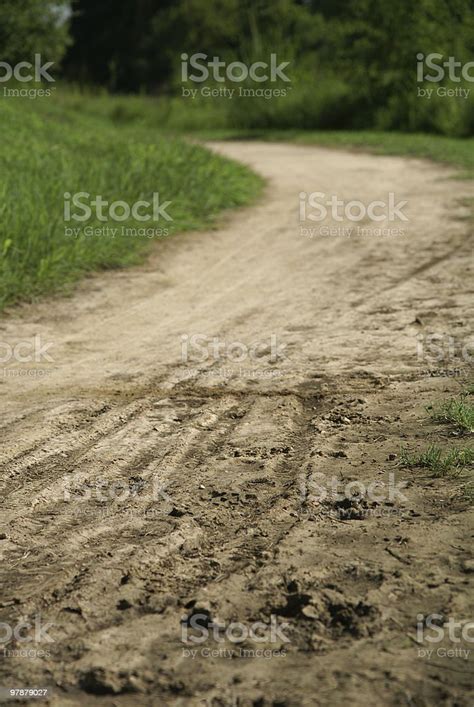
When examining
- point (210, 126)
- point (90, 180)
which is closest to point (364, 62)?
point (210, 126)

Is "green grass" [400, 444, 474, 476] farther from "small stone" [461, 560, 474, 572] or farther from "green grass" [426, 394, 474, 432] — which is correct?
"small stone" [461, 560, 474, 572]

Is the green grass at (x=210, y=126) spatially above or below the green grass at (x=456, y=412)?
above

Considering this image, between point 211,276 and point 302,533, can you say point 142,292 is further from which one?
point 302,533

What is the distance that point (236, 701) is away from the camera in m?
2.59

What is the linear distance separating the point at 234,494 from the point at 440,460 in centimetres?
86

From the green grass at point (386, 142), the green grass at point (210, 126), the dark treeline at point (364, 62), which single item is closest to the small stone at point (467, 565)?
the green grass at point (386, 142)

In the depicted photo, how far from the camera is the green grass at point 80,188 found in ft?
25.3

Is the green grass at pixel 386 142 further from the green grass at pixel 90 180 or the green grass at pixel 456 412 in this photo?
the green grass at pixel 456 412

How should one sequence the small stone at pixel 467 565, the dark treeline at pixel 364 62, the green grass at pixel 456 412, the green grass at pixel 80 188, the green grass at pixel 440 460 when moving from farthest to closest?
the dark treeline at pixel 364 62 < the green grass at pixel 80 188 < the green grass at pixel 456 412 < the green grass at pixel 440 460 < the small stone at pixel 467 565

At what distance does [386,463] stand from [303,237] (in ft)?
16.9

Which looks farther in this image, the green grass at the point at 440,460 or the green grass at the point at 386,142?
the green grass at the point at 386,142

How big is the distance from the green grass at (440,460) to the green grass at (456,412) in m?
0.25

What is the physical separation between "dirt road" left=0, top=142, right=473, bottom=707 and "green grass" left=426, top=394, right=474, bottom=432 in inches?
3.7

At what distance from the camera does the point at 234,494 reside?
3895 millimetres
